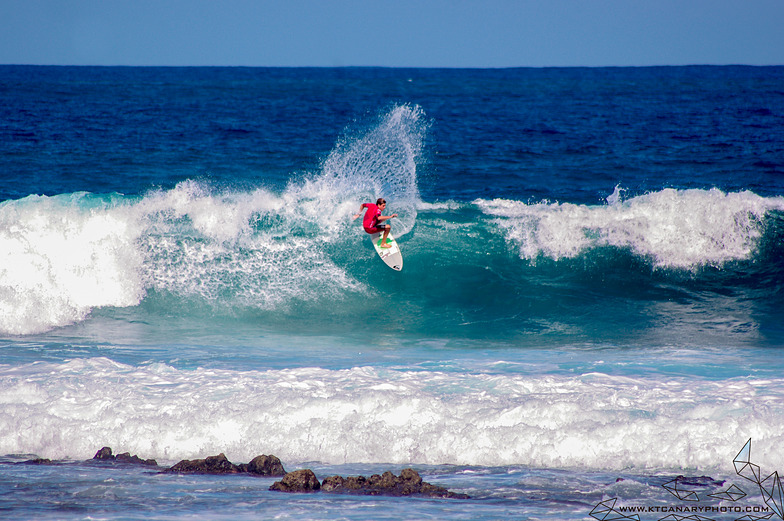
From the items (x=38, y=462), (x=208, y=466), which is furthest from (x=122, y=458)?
(x=208, y=466)

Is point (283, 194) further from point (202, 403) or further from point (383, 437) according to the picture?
point (383, 437)

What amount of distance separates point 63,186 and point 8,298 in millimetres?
9134

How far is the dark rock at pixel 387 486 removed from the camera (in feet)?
18.5

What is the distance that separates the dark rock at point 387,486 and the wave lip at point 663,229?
8.75 m

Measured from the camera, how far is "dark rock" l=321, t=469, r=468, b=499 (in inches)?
222

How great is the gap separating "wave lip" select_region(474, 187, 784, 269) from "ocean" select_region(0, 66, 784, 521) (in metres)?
0.06

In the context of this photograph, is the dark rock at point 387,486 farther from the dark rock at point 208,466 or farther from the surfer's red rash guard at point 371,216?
the surfer's red rash guard at point 371,216

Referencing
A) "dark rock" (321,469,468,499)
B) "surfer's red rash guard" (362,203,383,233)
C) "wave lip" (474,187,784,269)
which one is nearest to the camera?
"dark rock" (321,469,468,499)

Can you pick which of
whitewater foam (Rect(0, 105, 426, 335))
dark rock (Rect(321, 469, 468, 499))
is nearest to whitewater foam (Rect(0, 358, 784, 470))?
dark rock (Rect(321, 469, 468, 499))

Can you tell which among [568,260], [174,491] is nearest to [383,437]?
[174,491]

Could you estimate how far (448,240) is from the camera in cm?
1459

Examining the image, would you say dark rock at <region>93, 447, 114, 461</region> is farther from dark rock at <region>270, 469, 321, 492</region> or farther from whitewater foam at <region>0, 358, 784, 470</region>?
dark rock at <region>270, 469, 321, 492</region>

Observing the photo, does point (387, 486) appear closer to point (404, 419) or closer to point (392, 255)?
point (404, 419)

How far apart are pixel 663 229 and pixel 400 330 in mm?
6269
